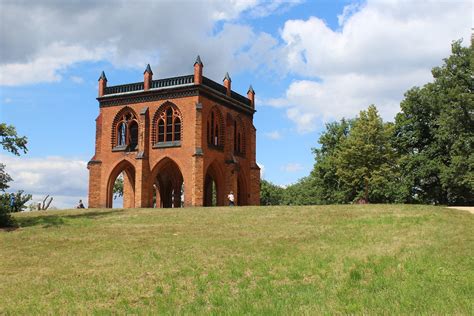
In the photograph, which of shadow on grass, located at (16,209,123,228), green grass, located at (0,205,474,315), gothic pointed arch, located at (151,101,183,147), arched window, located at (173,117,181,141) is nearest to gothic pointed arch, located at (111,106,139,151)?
gothic pointed arch, located at (151,101,183,147)

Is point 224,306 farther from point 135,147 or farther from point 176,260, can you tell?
point 135,147

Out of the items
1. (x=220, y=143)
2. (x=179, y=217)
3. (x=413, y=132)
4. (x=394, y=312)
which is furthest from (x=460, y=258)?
(x=413, y=132)

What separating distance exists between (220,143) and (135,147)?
6.64 meters

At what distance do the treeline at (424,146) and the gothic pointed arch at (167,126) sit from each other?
16.2m

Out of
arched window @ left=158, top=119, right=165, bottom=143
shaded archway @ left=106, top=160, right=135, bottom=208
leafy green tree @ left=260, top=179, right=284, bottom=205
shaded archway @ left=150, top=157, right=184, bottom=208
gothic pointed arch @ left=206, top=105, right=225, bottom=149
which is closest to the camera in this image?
arched window @ left=158, top=119, right=165, bottom=143

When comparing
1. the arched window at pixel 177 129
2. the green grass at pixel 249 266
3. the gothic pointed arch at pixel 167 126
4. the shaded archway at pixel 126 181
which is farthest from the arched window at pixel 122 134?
the green grass at pixel 249 266

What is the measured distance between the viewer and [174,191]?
4494 cm

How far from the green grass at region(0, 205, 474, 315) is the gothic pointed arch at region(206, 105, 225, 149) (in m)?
16.7

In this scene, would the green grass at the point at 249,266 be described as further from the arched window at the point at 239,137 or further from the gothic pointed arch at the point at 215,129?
the arched window at the point at 239,137

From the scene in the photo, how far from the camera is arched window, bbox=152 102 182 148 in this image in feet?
126

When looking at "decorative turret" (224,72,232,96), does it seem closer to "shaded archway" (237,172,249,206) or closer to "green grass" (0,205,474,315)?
"shaded archway" (237,172,249,206)

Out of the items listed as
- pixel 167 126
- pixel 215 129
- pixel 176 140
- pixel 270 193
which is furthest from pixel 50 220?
pixel 270 193

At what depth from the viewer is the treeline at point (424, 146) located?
37.9 m

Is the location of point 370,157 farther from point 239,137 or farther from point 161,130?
point 161,130
